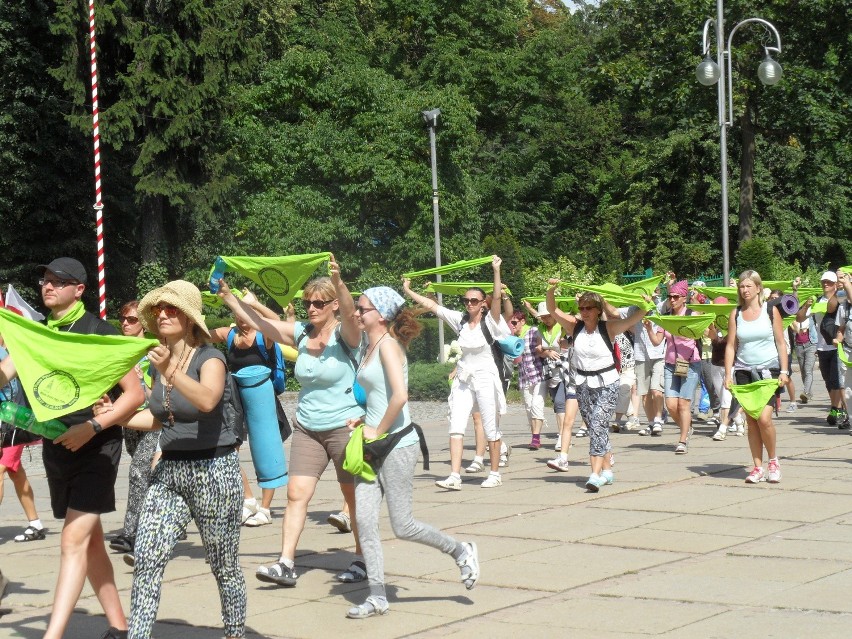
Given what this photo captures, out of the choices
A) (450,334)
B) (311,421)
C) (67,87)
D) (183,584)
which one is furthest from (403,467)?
(67,87)

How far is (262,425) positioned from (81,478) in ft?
12.6

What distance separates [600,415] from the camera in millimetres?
10859

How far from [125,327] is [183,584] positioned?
2.18 meters

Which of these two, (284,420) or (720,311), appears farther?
(720,311)

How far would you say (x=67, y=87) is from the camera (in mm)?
30719

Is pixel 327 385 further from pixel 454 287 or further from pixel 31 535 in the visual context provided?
pixel 454 287

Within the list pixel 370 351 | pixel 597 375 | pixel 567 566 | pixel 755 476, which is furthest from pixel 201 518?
pixel 755 476

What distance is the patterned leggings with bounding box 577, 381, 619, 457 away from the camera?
10859 mm

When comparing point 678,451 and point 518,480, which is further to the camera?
point 678,451

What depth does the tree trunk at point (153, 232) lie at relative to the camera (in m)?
33.5

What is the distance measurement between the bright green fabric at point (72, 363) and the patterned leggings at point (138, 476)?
310 cm

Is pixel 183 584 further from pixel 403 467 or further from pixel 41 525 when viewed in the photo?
pixel 41 525

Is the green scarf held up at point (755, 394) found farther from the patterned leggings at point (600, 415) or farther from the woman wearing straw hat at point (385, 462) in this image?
the woman wearing straw hat at point (385, 462)

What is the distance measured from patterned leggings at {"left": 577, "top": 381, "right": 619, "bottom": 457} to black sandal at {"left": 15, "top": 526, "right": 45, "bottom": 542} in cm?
472
